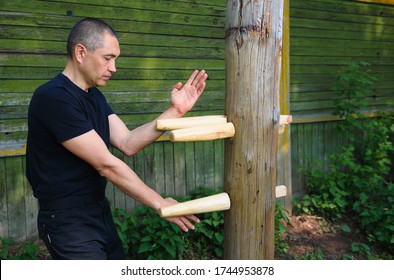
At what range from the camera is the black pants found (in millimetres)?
2541

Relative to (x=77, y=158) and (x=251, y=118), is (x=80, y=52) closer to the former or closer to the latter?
(x=77, y=158)

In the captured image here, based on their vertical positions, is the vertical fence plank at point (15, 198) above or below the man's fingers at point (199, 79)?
below

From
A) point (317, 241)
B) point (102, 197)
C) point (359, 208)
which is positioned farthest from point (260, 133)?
point (359, 208)

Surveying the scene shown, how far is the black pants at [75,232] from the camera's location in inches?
100

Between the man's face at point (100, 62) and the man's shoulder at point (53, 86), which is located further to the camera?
the man's face at point (100, 62)

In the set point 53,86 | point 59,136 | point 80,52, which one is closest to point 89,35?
point 80,52

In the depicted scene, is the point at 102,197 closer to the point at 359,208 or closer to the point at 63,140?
the point at 63,140

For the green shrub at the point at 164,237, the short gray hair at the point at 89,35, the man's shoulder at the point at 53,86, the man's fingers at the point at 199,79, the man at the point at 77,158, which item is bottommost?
the green shrub at the point at 164,237

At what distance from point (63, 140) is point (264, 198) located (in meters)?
1.22

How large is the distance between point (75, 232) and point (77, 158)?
1.31ft

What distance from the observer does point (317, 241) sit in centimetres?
534

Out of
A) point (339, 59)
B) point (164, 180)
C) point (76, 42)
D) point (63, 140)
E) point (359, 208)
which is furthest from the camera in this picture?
point (339, 59)

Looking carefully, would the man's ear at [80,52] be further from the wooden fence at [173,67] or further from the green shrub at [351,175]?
the green shrub at [351,175]

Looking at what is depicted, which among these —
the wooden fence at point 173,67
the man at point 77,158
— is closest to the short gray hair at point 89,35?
the man at point 77,158
